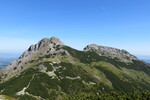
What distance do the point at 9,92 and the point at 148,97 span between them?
135046 millimetres

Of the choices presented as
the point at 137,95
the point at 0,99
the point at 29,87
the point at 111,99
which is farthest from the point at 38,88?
the point at 0,99

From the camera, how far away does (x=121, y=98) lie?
14200cm

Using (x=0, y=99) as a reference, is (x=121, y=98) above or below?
below

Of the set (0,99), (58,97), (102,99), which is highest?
(0,99)

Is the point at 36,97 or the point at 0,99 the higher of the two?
the point at 0,99

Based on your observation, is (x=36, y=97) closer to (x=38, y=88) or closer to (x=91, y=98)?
(x=38, y=88)

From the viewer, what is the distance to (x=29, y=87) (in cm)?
19600

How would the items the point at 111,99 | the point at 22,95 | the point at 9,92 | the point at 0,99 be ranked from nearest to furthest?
the point at 0,99
the point at 111,99
the point at 22,95
the point at 9,92

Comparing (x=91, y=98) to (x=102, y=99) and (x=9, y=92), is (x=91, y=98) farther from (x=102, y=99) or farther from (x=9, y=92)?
(x=9, y=92)

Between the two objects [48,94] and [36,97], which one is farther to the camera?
[48,94]

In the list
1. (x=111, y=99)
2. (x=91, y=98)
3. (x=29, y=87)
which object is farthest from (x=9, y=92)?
(x=111, y=99)

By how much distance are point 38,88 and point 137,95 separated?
104212 mm

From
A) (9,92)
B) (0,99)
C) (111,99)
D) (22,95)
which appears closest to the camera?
(0,99)

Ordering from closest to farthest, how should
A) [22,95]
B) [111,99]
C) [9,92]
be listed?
[111,99] < [22,95] < [9,92]
